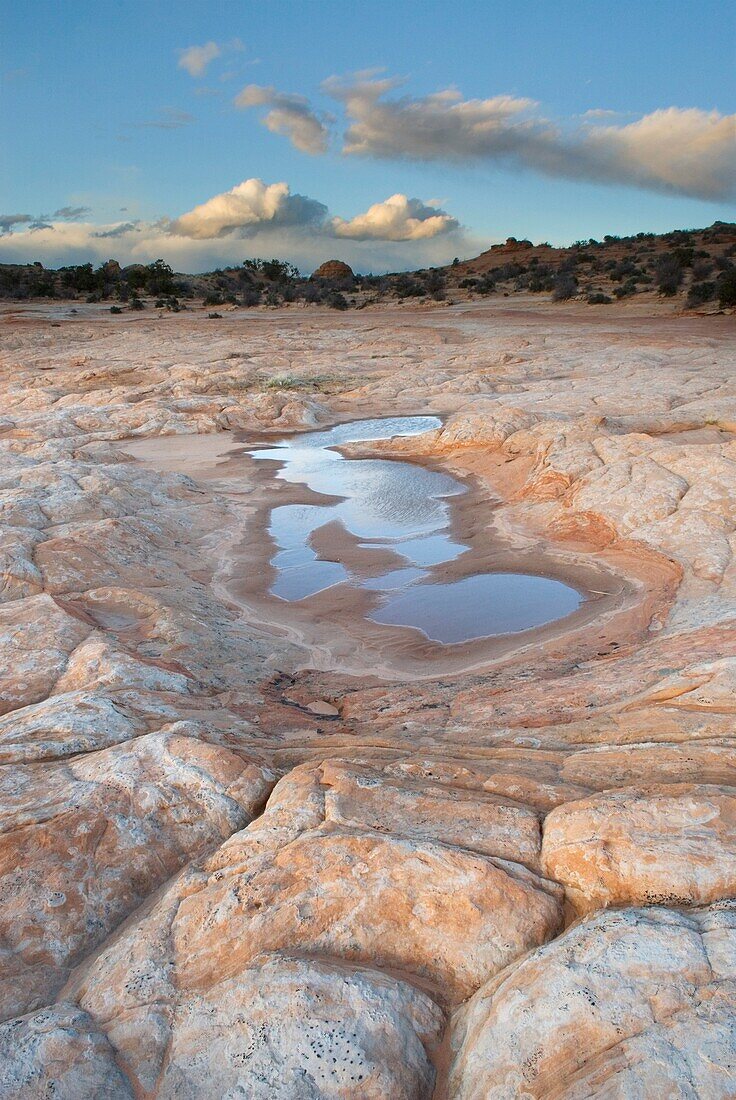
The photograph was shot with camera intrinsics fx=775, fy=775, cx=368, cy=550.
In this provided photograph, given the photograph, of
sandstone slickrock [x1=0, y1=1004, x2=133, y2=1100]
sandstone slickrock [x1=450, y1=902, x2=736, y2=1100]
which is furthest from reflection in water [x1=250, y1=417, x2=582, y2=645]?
sandstone slickrock [x1=0, y1=1004, x2=133, y2=1100]

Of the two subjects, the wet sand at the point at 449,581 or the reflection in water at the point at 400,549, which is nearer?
the wet sand at the point at 449,581

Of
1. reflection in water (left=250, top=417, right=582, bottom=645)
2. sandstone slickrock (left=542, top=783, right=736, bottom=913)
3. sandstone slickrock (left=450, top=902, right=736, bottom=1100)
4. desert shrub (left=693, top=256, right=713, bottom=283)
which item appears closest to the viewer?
sandstone slickrock (left=450, top=902, right=736, bottom=1100)

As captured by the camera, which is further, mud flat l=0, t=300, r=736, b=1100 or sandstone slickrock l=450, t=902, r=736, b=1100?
mud flat l=0, t=300, r=736, b=1100

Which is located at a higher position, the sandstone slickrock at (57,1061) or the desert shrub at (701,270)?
the desert shrub at (701,270)

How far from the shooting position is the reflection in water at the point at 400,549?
802 centimetres

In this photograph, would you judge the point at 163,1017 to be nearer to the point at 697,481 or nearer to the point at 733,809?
the point at 733,809

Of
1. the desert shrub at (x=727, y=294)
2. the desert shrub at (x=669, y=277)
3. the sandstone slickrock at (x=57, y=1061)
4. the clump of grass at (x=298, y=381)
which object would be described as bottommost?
the sandstone slickrock at (x=57, y=1061)

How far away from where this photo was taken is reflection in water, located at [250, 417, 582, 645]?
802 cm

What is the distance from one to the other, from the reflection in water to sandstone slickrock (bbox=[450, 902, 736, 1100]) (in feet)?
15.8

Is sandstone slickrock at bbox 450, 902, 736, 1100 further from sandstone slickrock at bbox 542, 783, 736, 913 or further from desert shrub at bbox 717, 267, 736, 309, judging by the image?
desert shrub at bbox 717, 267, 736, 309

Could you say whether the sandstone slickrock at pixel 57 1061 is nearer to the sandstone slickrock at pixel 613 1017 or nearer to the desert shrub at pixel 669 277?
the sandstone slickrock at pixel 613 1017

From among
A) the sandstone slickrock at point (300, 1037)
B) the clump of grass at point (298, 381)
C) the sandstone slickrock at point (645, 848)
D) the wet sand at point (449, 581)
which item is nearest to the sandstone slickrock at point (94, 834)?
the sandstone slickrock at point (300, 1037)

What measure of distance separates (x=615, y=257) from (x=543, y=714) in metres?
49.3

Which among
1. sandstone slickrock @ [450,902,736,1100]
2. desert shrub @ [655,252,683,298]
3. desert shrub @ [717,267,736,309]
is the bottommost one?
sandstone slickrock @ [450,902,736,1100]
